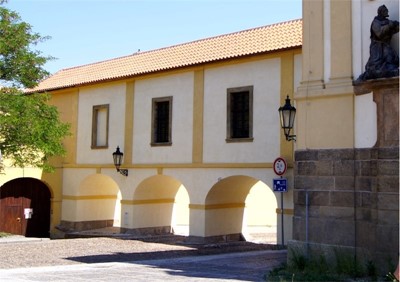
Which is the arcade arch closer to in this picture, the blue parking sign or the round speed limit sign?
the blue parking sign

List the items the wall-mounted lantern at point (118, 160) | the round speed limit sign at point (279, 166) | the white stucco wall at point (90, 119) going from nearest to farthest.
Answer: the round speed limit sign at point (279, 166), the wall-mounted lantern at point (118, 160), the white stucco wall at point (90, 119)

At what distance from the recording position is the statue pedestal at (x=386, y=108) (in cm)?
958

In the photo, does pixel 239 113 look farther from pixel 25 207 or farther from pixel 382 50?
pixel 25 207

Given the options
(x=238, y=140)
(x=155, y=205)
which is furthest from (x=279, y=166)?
(x=155, y=205)

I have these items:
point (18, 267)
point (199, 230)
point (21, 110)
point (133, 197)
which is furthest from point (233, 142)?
→ point (18, 267)

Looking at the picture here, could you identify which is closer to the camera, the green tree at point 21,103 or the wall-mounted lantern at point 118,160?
the green tree at point 21,103

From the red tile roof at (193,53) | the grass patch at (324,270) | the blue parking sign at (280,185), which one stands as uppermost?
the red tile roof at (193,53)

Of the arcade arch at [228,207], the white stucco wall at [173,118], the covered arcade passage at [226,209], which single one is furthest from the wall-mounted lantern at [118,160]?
the arcade arch at [228,207]


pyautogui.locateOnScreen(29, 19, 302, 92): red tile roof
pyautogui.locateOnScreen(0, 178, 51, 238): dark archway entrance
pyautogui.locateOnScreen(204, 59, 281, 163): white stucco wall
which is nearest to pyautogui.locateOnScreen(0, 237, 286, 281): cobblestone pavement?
pyautogui.locateOnScreen(204, 59, 281, 163): white stucco wall

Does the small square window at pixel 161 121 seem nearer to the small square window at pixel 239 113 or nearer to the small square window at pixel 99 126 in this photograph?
the small square window at pixel 239 113

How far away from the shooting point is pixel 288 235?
16141 millimetres

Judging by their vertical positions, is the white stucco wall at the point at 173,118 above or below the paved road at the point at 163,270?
above

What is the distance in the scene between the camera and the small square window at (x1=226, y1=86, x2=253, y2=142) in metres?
17.6

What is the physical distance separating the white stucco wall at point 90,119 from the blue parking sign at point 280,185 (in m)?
7.44
